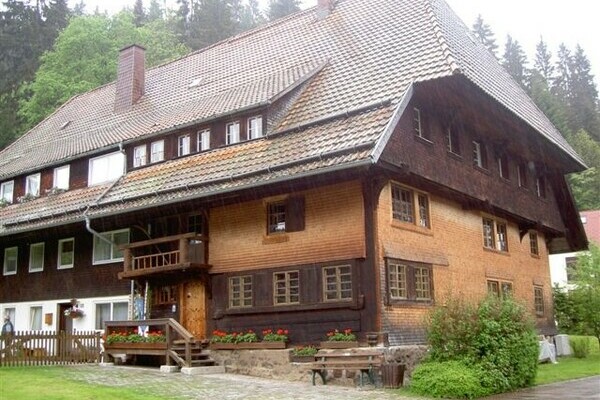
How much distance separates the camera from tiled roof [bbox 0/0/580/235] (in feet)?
60.3

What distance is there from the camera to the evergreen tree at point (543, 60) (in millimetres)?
87125

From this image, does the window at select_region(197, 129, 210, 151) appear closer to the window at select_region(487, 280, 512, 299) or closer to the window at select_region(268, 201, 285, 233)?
the window at select_region(268, 201, 285, 233)

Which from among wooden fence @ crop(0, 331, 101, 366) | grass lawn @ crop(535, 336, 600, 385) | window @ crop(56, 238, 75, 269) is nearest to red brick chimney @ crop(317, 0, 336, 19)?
window @ crop(56, 238, 75, 269)

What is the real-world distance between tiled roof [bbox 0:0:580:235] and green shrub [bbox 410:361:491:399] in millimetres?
5006

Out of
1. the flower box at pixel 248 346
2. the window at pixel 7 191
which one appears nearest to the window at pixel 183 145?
the flower box at pixel 248 346

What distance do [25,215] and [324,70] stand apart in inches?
504

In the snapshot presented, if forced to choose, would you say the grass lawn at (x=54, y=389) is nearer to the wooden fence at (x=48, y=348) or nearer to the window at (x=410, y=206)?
the wooden fence at (x=48, y=348)

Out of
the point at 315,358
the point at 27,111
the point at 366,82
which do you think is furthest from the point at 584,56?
the point at 315,358

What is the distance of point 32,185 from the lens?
28.3 metres

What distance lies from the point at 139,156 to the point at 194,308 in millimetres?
6530

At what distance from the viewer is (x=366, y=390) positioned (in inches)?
596

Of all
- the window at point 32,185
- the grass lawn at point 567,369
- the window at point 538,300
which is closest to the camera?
the grass lawn at point 567,369

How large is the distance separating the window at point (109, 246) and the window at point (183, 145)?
356cm

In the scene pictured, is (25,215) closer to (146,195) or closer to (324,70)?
(146,195)
